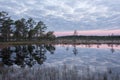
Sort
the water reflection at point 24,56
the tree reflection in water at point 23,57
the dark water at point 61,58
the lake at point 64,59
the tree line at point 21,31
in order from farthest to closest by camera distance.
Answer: the tree line at point 21,31
the water reflection at point 24,56
the tree reflection in water at point 23,57
the dark water at point 61,58
the lake at point 64,59

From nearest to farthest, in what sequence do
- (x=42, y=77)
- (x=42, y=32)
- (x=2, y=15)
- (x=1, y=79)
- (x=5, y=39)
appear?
(x=1, y=79)
(x=42, y=77)
(x=2, y=15)
(x=5, y=39)
(x=42, y=32)

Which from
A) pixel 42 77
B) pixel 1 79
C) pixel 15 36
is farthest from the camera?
pixel 15 36

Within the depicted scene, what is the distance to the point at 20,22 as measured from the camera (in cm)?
8725

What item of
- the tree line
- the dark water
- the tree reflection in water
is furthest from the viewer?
the tree line

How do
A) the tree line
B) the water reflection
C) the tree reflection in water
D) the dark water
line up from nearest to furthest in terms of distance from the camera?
the dark water → the tree reflection in water → the water reflection → the tree line

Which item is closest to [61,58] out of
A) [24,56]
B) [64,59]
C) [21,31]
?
[64,59]

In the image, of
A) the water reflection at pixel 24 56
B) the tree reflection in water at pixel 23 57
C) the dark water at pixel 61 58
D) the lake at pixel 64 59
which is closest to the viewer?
the lake at pixel 64 59

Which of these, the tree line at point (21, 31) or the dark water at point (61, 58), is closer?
the dark water at point (61, 58)

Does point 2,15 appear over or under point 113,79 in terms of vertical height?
over

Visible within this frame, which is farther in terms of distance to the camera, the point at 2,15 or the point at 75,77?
the point at 2,15

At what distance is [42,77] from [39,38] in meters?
91.5

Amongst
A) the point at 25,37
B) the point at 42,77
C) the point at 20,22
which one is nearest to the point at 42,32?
the point at 25,37

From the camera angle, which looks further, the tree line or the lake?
the tree line

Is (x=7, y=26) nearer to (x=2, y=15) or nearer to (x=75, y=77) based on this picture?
(x=2, y=15)
